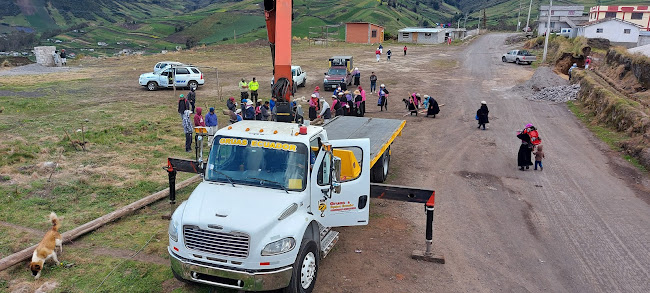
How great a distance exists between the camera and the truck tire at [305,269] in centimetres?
679

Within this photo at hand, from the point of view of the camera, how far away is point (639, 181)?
14.1 metres

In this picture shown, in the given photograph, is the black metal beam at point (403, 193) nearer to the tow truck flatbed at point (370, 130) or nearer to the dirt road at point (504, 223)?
the dirt road at point (504, 223)

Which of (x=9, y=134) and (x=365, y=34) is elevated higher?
(x=365, y=34)

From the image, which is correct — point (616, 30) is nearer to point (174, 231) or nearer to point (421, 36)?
point (421, 36)

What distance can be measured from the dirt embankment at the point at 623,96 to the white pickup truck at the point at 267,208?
40.9 feet

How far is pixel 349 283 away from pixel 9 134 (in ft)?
52.4

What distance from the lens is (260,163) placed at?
7.45 meters

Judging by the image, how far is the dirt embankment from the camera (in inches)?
679

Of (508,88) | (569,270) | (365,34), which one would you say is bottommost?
(569,270)

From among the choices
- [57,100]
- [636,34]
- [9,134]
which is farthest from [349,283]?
[636,34]

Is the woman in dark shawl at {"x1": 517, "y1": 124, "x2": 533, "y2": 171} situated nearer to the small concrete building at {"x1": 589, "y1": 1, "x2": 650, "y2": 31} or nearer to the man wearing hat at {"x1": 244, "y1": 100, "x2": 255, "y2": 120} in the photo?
the man wearing hat at {"x1": 244, "y1": 100, "x2": 255, "y2": 120}

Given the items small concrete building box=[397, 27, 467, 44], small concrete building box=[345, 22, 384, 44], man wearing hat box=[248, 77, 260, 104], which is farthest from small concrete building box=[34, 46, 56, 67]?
small concrete building box=[397, 27, 467, 44]

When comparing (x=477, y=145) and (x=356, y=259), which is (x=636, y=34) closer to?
(x=477, y=145)

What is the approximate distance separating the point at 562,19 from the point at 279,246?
370 feet
